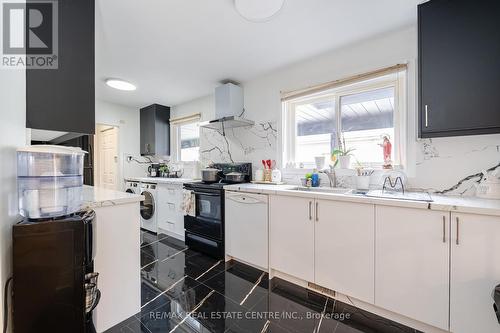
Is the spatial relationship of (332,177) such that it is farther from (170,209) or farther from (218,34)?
(170,209)

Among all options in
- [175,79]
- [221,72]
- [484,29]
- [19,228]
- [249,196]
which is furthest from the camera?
[175,79]

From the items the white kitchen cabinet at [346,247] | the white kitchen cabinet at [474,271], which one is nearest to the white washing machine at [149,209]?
the white kitchen cabinet at [346,247]

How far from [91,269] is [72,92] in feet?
3.57

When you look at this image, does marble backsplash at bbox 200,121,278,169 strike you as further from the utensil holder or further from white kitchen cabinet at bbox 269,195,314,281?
white kitchen cabinet at bbox 269,195,314,281

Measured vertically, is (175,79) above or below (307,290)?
above

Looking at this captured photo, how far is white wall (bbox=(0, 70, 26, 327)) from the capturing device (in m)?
0.81

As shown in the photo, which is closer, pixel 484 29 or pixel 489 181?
pixel 484 29

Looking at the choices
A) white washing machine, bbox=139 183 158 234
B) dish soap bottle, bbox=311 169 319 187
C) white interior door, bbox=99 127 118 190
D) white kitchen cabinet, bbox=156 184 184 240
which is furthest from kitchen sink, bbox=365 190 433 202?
white interior door, bbox=99 127 118 190

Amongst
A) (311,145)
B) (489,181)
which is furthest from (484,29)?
(311,145)

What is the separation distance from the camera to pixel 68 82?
127 cm

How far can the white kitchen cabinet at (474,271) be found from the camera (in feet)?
3.84

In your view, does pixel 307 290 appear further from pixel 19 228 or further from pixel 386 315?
pixel 19 228

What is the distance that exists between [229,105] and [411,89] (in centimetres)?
204

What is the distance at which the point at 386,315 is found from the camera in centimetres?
154
